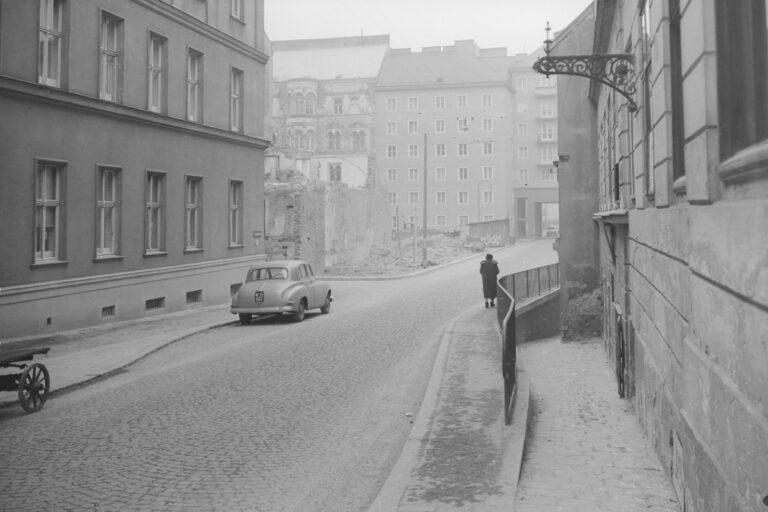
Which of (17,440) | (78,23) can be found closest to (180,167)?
(78,23)

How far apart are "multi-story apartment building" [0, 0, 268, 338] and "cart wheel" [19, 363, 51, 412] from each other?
5870 millimetres

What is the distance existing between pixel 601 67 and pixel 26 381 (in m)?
8.64

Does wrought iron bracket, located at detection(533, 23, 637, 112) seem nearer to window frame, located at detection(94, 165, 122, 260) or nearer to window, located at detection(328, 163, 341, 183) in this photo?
window frame, located at detection(94, 165, 122, 260)

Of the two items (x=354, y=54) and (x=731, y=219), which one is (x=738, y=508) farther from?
(x=354, y=54)

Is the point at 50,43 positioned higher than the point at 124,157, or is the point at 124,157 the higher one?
the point at 50,43

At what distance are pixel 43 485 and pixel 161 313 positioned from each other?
14.8 metres

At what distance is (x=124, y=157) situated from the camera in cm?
1948

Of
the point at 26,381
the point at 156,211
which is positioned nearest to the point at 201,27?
the point at 156,211

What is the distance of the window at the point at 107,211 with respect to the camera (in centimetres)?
1872

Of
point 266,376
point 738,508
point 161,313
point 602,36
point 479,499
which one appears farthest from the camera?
point 161,313

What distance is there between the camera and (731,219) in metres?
3.83

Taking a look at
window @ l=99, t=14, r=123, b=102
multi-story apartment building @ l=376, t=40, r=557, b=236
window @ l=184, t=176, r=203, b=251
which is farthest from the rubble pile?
window @ l=99, t=14, r=123, b=102

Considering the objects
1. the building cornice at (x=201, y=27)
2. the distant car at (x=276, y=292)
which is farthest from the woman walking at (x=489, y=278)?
the building cornice at (x=201, y=27)

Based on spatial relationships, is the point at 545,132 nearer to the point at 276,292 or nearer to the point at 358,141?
the point at 358,141
